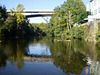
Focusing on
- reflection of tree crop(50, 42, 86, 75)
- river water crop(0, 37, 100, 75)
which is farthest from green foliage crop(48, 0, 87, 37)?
reflection of tree crop(50, 42, 86, 75)

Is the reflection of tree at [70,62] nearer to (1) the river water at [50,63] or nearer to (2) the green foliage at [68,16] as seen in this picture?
(1) the river water at [50,63]

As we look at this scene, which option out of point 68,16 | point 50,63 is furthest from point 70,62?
point 68,16

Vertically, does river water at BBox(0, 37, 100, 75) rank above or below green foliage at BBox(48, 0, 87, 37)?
below

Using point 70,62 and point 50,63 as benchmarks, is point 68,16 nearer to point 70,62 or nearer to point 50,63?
point 70,62

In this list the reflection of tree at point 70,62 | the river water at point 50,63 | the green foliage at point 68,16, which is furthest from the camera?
the green foliage at point 68,16

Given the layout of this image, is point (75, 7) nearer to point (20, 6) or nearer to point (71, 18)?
point (71, 18)

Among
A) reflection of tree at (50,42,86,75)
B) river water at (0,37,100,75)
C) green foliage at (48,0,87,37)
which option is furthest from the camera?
green foliage at (48,0,87,37)

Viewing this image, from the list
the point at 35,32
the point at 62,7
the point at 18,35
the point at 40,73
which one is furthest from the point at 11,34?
the point at 40,73

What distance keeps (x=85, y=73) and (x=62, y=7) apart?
42.7m

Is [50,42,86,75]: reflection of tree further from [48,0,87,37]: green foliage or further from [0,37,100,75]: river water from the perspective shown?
[48,0,87,37]: green foliage

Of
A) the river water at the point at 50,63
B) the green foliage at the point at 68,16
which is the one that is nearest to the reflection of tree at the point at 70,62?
the river water at the point at 50,63

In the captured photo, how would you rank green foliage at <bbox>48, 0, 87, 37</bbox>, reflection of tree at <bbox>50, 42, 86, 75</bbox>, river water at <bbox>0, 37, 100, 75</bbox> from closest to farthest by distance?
river water at <bbox>0, 37, 100, 75</bbox>
reflection of tree at <bbox>50, 42, 86, 75</bbox>
green foliage at <bbox>48, 0, 87, 37</bbox>

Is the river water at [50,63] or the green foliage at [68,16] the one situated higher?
the green foliage at [68,16]

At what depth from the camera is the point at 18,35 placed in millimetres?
57500
